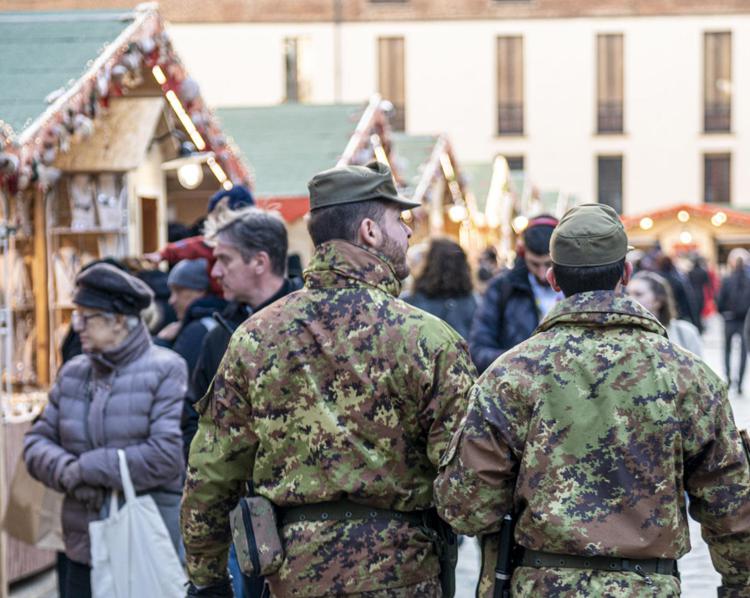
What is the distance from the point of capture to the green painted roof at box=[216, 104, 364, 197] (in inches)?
535

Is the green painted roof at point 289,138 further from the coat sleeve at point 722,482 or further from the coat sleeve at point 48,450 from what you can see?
the coat sleeve at point 722,482

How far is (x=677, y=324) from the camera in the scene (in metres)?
7.00

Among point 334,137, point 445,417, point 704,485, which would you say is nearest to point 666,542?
point 704,485

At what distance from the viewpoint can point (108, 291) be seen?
213 inches

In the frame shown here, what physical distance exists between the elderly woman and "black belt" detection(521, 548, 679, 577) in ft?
7.37

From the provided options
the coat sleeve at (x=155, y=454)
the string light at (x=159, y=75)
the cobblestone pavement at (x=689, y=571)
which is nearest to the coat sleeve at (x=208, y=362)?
the coat sleeve at (x=155, y=454)

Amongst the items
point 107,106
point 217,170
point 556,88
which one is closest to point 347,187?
point 107,106

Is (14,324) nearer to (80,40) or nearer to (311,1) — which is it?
(80,40)

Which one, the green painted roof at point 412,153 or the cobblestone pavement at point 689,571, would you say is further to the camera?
the green painted roof at point 412,153

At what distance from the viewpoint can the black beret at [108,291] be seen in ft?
17.7

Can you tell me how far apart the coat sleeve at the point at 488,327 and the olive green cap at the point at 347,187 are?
3.24m

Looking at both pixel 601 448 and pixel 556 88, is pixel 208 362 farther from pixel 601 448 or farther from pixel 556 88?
pixel 556 88

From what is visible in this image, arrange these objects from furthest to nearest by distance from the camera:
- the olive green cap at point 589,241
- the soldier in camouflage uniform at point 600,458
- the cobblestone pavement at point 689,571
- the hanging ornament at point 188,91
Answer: the hanging ornament at point 188,91, the cobblestone pavement at point 689,571, the olive green cap at point 589,241, the soldier in camouflage uniform at point 600,458

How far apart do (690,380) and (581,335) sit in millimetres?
288
